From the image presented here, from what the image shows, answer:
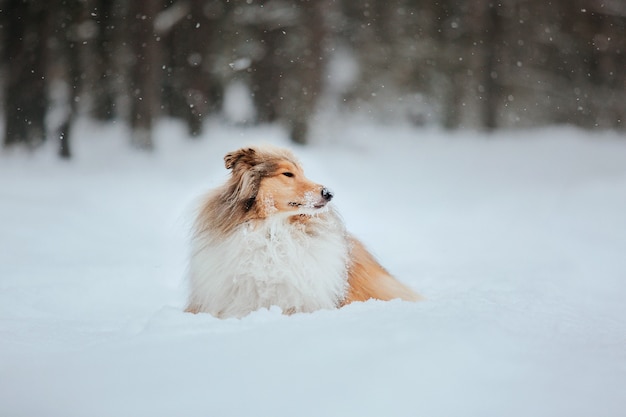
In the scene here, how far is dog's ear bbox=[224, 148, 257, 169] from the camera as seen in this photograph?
4.51 m

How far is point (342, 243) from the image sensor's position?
14.4 ft

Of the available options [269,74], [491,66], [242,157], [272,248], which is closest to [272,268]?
[272,248]

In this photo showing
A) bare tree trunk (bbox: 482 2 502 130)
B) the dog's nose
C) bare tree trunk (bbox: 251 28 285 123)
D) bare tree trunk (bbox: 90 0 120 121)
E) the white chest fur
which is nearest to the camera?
the white chest fur

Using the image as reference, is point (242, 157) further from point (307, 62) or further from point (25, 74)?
point (25, 74)

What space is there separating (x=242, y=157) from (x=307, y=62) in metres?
11.7

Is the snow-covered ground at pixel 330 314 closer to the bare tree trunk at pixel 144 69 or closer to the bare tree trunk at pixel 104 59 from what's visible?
the bare tree trunk at pixel 144 69

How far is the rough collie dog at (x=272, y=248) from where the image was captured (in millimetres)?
4078

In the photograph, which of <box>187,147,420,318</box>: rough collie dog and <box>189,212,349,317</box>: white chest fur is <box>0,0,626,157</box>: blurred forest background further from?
<box>189,212,349,317</box>: white chest fur

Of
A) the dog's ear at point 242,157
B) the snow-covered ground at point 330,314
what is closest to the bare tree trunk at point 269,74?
the snow-covered ground at point 330,314

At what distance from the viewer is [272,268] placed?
162 inches

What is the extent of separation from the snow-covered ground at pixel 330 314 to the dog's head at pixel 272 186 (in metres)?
0.62

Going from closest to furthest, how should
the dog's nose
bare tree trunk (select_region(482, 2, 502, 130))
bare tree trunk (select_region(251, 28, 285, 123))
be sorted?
the dog's nose < bare tree trunk (select_region(251, 28, 285, 123)) < bare tree trunk (select_region(482, 2, 502, 130))

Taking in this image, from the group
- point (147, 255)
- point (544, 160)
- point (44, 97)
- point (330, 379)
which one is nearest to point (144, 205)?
point (147, 255)

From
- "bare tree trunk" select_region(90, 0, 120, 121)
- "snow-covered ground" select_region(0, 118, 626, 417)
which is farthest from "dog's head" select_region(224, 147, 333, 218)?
"bare tree trunk" select_region(90, 0, 120, 121)
